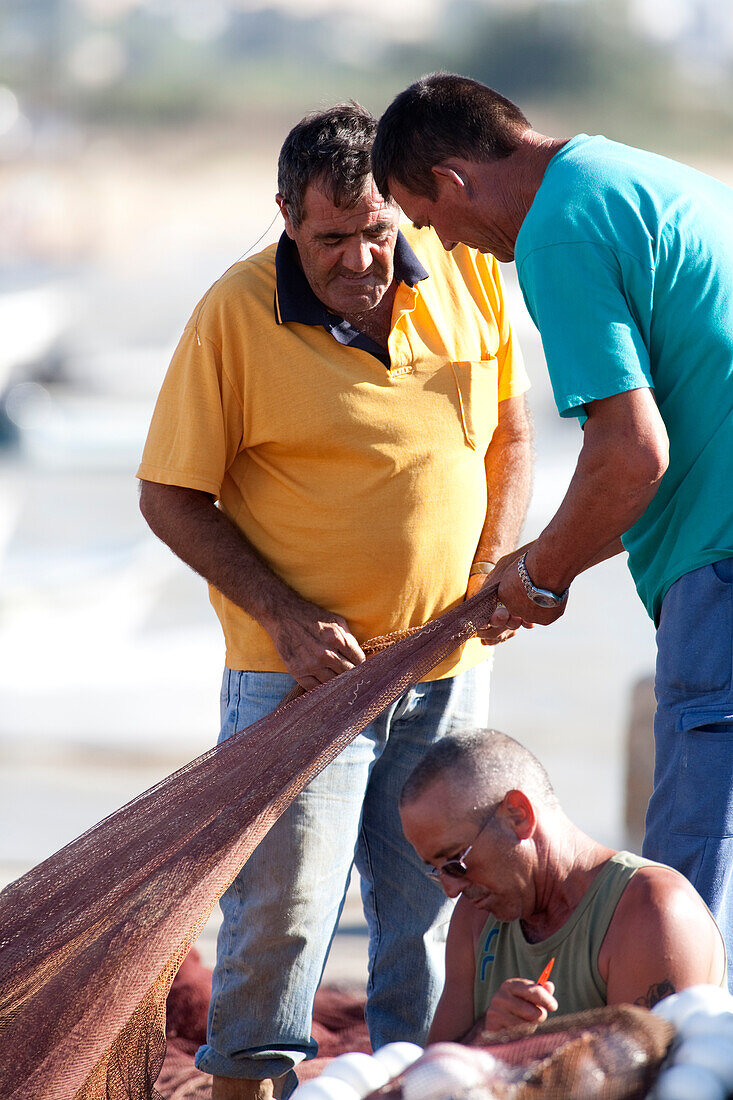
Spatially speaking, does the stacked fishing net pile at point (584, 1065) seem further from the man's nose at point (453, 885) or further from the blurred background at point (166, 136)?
the blurred background at point (166, 136)

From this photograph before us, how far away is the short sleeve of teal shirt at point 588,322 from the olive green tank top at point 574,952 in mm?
699

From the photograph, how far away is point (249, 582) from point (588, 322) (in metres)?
0.92

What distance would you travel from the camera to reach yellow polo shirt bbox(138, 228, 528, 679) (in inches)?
95.1

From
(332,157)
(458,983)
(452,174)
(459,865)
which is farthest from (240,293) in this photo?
(458,983)

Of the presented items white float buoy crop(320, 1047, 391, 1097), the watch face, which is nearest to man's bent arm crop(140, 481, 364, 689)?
the watch face

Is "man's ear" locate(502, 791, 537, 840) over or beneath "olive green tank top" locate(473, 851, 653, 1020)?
over

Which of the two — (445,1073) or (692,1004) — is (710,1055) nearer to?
(692,1004)

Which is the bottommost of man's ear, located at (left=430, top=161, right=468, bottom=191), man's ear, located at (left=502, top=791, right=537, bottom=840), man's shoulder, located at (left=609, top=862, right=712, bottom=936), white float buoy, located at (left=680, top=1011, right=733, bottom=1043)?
white float buoy, located at (left=680, top=1011, right=733, bottom=1043)

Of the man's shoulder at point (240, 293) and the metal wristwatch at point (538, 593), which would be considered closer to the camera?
the metal wristwatch at point (538, 593)

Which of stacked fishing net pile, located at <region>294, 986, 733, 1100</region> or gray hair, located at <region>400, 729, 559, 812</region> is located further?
gray hair, located at <region>400, 729, 559, 812</region>

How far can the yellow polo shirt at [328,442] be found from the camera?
7.93 ft

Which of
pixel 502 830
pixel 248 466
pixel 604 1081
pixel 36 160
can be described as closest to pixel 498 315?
pixel 248 466

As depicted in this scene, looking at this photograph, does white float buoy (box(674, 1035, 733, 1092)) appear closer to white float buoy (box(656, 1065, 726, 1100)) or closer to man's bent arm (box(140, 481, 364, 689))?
white float buoy (box(656, 1065, 726, 1100))

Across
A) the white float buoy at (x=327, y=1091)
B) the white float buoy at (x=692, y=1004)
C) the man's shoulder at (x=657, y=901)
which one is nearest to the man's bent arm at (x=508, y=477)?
the man's shoulder at (x=657, y=901)
